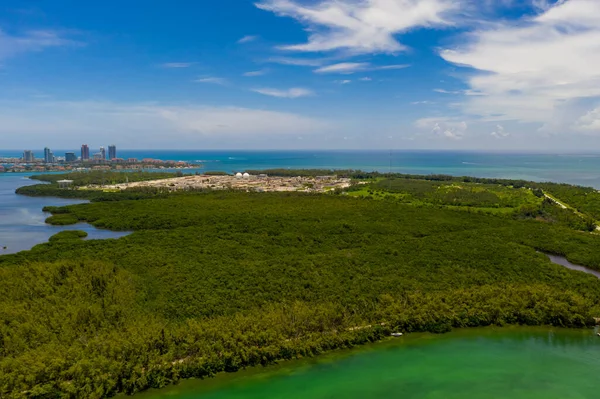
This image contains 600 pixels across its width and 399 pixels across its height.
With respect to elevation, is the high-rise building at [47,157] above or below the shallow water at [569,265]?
above

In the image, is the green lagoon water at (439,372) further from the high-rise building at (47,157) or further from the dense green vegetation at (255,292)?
the high-rise building at (47,157)

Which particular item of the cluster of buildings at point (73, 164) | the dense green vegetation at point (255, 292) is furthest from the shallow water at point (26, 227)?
the cluster of buildings at point (73, 164)

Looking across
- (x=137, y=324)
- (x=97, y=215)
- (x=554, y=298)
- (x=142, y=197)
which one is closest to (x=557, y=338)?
(x=554, y=298)

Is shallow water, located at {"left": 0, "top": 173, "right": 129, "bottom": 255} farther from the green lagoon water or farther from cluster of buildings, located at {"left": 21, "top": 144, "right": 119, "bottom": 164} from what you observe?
cluster of buildings, located at {"left": 21, "top": 144, "right": 119, "bottom": 164}

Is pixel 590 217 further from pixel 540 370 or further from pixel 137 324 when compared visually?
A: pixel 137 324

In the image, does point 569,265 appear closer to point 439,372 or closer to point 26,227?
point 439,372

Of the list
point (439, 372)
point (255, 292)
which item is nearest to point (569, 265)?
point (439, 372)
